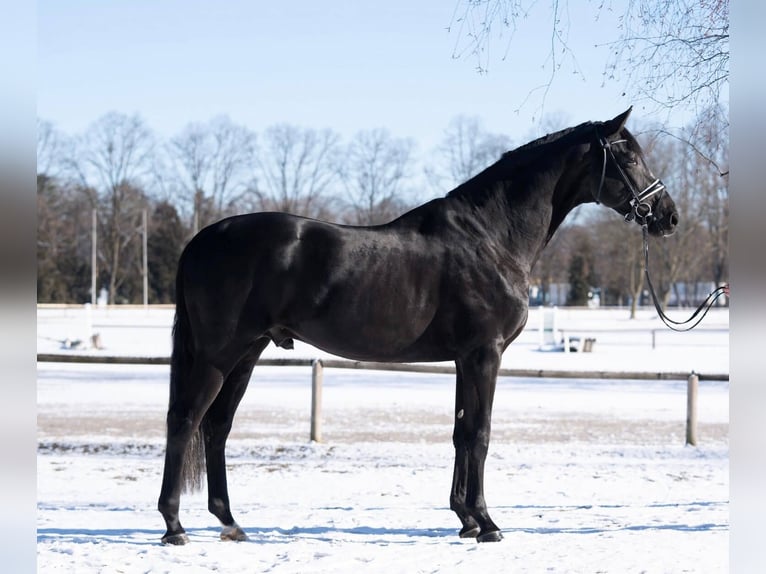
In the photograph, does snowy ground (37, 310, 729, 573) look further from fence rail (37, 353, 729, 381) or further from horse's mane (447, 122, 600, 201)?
horse's mane (447, 122, 600, 201)

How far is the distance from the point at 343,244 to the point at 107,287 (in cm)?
5601

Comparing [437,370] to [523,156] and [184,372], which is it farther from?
[184,372]

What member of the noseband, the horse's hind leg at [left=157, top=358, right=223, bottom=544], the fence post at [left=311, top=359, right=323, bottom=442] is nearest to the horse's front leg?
the noseband

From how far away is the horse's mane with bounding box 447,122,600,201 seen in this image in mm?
5016

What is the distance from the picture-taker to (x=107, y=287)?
57156mm

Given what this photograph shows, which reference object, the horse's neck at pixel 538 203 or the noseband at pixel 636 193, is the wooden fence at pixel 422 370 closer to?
the horse's neck at pixel 538 203

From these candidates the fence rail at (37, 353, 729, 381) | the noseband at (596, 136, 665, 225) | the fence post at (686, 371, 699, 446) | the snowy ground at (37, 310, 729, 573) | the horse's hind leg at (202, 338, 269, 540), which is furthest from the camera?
the fence rail at (37, 353, 729, 381)

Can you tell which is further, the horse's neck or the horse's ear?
the horse's neck

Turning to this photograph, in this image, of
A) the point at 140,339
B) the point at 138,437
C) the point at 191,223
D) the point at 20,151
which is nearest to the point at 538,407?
the point at 138,437

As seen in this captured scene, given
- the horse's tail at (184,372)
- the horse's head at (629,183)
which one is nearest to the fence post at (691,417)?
the horse's head at (629,183)

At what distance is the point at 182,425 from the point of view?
4684 mm

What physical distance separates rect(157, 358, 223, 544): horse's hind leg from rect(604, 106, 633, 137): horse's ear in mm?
2773

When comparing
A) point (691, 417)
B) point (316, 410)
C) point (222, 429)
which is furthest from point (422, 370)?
point (222, 429)

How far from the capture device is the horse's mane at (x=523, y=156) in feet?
16.5
